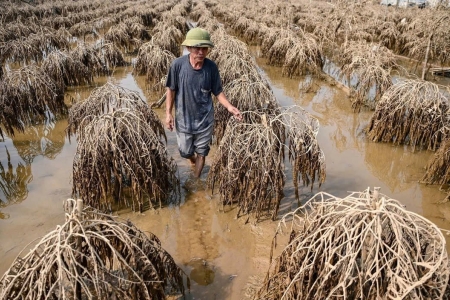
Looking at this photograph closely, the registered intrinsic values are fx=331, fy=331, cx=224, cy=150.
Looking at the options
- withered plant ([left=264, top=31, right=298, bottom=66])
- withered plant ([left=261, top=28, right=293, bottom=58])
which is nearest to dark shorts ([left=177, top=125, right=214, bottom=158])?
withered plant ([left=264, top=31, right=298, bottom=66])

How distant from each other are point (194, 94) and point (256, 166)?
48.6 inches

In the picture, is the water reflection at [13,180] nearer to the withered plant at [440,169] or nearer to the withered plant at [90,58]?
the withered plant at [90,58]

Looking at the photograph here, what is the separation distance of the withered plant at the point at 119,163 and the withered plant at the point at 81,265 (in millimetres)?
1535

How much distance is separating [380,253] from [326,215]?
15.9 inches

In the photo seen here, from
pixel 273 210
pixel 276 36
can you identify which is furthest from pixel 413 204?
pixel 276 36

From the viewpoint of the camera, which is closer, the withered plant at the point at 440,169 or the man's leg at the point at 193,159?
the withered plant at the point at 440,169

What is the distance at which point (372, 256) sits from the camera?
2.12 meters

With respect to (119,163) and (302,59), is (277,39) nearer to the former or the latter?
(302,59)

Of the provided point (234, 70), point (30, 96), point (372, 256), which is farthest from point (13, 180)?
point (372, 256)

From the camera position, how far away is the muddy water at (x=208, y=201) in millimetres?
3473

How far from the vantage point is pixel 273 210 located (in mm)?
4250

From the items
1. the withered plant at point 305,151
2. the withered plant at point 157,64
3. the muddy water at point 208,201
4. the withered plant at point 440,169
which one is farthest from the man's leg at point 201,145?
the withered plant at point 157,64

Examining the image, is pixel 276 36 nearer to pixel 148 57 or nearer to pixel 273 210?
pixel 148 57

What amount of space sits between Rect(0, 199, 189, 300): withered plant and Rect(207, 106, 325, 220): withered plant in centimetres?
168
